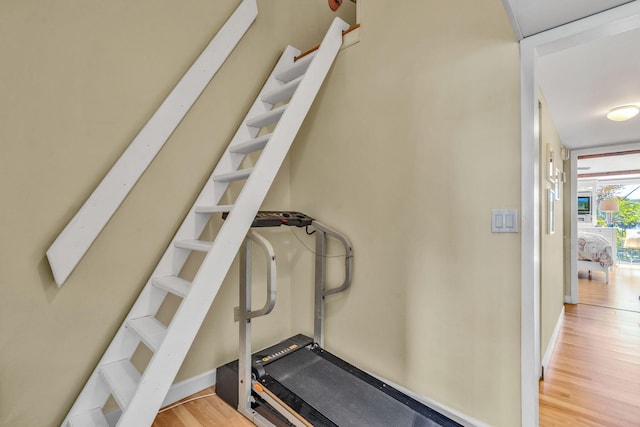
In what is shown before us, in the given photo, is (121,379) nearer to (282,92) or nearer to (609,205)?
(282,92)

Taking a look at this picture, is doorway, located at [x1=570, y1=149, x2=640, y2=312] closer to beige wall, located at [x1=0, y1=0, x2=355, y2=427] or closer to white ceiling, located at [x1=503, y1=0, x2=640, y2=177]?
white ceiling, located at [x1=503, y1=0, x2=640, y2=177]

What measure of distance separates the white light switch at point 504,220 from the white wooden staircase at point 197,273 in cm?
120

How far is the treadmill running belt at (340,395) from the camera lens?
4.79 ft

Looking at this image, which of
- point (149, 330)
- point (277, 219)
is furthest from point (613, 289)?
point (149, 330)

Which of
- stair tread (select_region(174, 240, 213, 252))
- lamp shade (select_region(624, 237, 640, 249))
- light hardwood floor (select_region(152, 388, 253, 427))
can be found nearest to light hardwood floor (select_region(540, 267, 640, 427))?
light hardwood floor (select_region(152, 388, 253, 427))

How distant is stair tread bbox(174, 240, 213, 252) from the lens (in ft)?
4.98

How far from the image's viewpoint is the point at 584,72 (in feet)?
6.85

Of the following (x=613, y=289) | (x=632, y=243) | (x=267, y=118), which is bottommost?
(x=613, y=289)

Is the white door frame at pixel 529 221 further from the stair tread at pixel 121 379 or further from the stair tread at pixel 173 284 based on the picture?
the stair tread at pixel 121 379

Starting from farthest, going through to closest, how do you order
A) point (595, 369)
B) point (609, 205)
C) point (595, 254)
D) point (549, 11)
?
point (609, 205), point (595, 254), point (595, 369), point (549, 11)

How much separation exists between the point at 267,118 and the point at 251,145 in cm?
24

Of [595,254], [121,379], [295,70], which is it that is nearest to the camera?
[121,379]

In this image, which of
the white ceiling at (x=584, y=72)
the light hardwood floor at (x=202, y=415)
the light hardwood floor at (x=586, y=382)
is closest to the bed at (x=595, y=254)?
the light hardwood floor at (x=586, y=382)

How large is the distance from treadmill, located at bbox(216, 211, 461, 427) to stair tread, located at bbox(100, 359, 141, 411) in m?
0.55
